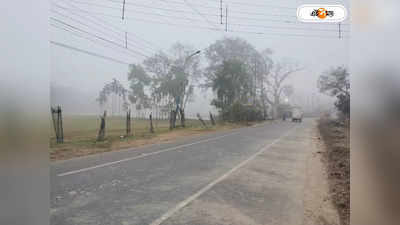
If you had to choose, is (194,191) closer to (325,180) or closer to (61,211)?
(61,211)

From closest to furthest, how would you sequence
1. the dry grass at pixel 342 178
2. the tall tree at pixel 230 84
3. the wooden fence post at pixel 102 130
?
the dry grass at pixel 342 178, the tall tree at pixel 230 84, the wooden fence post at pixel 102 130

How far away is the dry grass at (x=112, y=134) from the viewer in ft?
12.5

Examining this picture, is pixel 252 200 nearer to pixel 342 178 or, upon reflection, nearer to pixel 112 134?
pixel 342 178

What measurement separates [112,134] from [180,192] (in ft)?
15.1

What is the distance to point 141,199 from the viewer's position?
5.70 ft

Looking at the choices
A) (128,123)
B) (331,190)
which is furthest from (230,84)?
(128,123)

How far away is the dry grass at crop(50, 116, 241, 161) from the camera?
380 cm

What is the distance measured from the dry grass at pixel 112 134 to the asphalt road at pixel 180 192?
2.32ft

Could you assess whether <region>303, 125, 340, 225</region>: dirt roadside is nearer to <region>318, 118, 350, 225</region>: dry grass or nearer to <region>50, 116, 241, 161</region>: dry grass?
<region>318, 118, 350, 225</region>: dry grass

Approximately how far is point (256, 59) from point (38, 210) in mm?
1723

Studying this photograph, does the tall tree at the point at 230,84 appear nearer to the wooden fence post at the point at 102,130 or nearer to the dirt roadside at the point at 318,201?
the dirt roadside at the point at 318,201

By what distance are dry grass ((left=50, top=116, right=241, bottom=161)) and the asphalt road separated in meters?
0.71

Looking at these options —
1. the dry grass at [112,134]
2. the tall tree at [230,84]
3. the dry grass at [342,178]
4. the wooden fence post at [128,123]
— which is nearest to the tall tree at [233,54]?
the tall tree at [230,84]

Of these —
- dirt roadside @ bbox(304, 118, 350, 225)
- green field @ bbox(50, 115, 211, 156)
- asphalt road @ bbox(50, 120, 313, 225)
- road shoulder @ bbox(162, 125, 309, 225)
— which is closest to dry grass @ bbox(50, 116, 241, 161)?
green field @ bbox(50, 115, 211, 156)
